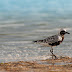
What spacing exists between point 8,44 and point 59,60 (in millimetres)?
4520

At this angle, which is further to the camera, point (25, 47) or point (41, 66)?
point (25, 47)

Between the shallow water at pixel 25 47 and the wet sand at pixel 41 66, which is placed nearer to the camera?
the wet sand at pixel 41 66

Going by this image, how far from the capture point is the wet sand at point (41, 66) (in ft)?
31.0

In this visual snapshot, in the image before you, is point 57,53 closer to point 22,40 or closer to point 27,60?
point 27,60

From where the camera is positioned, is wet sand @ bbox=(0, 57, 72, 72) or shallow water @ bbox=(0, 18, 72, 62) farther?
shallow water @ bbox=(0, 18, 72, 62)

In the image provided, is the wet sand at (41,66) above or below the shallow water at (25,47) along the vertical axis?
below

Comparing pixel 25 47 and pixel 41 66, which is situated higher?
pixel 25 47

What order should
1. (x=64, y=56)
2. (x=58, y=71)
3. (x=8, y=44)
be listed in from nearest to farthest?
(x=58, y=71), (x=64, y=56), (x=8, y=44)

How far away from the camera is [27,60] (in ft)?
38.0

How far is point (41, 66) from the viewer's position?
1005 cm

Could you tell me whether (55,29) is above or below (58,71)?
above

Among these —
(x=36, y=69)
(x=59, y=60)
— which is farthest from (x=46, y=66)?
(x=59, y=60)

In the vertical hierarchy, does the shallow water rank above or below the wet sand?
above

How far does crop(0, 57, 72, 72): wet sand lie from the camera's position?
31.0 feet
